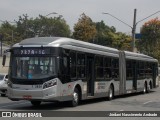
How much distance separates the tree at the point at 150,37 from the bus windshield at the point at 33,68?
75.8m

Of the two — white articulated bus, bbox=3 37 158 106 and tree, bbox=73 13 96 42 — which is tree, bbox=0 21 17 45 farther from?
white articulated bus, bbox=3 37 158 106

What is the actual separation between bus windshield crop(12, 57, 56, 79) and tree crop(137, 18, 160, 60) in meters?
75.8

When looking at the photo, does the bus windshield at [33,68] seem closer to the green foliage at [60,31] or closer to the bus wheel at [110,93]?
the bus wheel at [110,93]

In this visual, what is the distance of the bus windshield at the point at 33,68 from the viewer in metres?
18.2

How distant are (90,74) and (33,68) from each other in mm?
4777

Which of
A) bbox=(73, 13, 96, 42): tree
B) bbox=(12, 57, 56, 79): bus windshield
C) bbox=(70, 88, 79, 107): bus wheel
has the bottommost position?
bbox=(70, 88, 79, 107): bus wheel

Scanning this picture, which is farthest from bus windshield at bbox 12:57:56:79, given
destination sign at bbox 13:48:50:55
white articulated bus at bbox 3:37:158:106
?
destination sign at bbox 13:48:50:55

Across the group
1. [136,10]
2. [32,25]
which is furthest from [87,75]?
[32,25]

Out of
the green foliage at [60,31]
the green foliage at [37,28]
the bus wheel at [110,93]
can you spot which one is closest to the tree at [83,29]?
the green foliage at [60,31]

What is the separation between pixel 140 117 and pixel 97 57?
8461 mm

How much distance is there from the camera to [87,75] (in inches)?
864

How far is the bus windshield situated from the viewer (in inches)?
718

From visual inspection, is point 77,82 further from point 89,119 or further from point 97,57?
point 89,119

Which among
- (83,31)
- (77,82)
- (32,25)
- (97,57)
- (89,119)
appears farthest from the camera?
(32,25)
